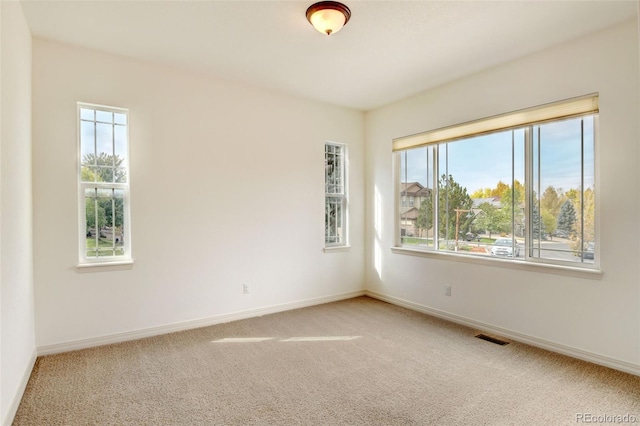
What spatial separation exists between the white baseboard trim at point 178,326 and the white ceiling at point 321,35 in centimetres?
273

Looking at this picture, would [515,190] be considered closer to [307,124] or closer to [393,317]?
[393,317]

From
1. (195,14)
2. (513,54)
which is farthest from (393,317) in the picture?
(195,14)

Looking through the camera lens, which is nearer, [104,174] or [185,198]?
[104,174]

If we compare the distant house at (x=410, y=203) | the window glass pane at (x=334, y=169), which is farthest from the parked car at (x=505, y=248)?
the window glass pane at (x=334, y=169)

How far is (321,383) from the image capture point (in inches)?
101

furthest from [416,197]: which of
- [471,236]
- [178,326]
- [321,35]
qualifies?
[178,326]

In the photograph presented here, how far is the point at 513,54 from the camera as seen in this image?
3264 millimetres

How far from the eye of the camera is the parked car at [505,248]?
11.5 ft

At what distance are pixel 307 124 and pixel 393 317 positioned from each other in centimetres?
273

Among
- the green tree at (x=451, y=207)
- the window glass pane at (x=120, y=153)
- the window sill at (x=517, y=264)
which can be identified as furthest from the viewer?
the green tree at (x=451, y=207)

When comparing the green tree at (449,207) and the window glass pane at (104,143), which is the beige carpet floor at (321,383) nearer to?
the green tree at (449,207)

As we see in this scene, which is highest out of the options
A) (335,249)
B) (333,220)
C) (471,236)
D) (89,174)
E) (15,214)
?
(89,174)

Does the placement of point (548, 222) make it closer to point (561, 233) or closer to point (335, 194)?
point (561, 233)

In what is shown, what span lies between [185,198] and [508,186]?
11.3 ft
